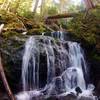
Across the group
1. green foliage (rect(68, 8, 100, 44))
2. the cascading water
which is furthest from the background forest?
the cascading water

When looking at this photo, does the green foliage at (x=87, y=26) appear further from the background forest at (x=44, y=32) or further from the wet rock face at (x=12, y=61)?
the wet rock face at (x=12, y=61)

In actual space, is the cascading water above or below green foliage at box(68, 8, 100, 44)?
below

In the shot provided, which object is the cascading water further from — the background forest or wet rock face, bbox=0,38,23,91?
Result: the background forest

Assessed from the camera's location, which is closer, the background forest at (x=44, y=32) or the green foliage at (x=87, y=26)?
the background forest at (x=44, y=32)

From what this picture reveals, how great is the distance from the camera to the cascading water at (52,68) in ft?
31.7

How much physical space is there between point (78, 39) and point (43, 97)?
408 centimetres

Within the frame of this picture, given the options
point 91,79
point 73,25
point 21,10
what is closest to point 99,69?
point 91,79

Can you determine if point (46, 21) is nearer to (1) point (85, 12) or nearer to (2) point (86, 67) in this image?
(1) point (85, 12)

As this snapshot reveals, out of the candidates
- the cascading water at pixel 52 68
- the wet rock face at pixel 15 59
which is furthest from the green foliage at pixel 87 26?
the wet rock face at pixel 15 59

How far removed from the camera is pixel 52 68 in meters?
10.1

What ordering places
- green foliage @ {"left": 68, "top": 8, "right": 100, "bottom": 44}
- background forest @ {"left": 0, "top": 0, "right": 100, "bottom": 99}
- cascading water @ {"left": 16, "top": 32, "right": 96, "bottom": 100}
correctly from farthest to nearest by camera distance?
green foliage @ {"left": 68, "top": 8, "right": 100, "bottom": 44} → background forest @ {"left": 0, "top": 0, "right": 100, "bottom": 99} → cascading water @ {"left": 16, "top": 32, "right": 96, "bottom": 100}

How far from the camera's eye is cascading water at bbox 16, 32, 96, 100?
31.7ft

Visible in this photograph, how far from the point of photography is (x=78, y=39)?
11992 mm

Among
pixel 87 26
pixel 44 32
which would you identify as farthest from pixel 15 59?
pixel 87 26
